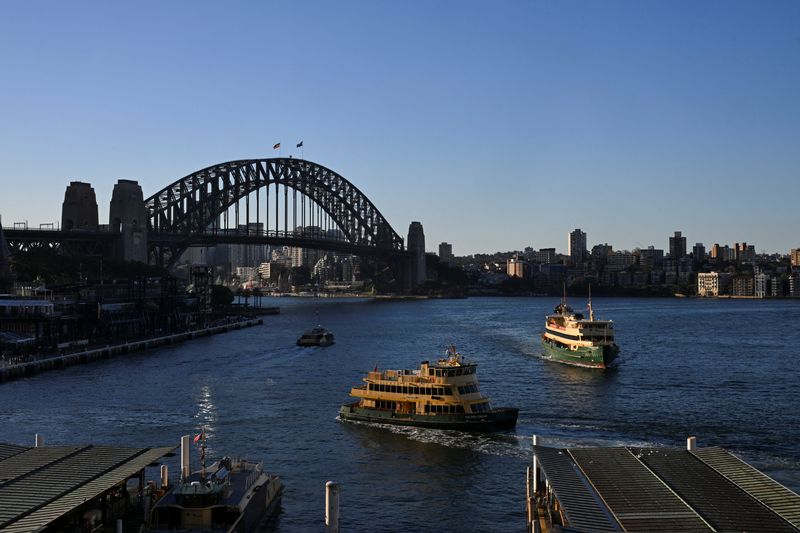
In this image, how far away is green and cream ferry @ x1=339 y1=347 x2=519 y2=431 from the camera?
39688 millimetres

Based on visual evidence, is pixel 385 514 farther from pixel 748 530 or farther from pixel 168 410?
pixel 168 410

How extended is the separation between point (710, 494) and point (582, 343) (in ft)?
Result: 156

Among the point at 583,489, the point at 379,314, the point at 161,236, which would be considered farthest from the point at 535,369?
the point at 161,236

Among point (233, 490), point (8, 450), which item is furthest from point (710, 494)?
point (8, 450)

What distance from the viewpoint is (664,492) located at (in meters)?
20.5

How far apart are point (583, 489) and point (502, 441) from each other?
17.0m

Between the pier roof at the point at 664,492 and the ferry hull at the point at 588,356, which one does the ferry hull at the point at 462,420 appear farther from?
the ferry hull at the point at 588,356

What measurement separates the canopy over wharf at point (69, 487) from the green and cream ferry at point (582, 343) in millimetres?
45502

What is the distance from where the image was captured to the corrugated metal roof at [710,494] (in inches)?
717

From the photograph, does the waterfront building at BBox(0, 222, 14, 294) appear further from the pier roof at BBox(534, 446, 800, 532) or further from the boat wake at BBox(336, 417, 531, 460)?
the pier roof at BBox(534, 446, 800, 532)

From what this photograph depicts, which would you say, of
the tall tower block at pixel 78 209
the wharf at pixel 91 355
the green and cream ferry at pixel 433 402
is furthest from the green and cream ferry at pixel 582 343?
the tall tower block at pixel 78 209

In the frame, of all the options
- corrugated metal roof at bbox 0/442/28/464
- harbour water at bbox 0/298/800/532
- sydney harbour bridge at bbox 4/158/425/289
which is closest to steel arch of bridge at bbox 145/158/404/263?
sydney harbour bridge at bbox 4/158/425/289

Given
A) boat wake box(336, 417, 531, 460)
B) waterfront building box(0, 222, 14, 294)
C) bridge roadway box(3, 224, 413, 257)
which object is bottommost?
boat wake box(336, 417, 531, 460)

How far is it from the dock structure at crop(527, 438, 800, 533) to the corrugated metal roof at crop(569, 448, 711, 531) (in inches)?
0.8
